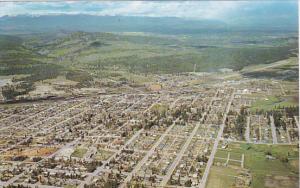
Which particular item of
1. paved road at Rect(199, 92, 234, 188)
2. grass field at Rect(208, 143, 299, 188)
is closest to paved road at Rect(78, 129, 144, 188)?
paved road at Rect(199, 92, 234, 188)

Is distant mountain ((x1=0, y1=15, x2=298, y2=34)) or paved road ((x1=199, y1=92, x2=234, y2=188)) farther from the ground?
distant mountain ((x1=0, y1=15, x2=298, y2=34))

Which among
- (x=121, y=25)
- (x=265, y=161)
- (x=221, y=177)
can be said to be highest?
(x=121, y=25)

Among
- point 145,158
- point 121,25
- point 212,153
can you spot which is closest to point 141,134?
point 145,158

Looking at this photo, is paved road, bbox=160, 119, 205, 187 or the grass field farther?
paved road, bbox=160, 119, 205, 187

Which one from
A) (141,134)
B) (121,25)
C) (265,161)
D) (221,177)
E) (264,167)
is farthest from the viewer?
(121,25)

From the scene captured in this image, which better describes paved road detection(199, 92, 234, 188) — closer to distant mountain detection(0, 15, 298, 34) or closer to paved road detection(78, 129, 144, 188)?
paved road detection(78, 129, 144, 188)

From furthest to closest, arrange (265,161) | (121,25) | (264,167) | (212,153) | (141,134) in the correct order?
(121,25), (141,134), (212,153), (265,161), (264,167)

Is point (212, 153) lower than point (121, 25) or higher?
lower

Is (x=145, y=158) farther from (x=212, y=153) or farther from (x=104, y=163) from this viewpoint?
(x=212, y=153)

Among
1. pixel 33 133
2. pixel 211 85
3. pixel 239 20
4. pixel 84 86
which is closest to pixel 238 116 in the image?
pixel 211 85

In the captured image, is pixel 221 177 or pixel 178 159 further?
pixel 178 159

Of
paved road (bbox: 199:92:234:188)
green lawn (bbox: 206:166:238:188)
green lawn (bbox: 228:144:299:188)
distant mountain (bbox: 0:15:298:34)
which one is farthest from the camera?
distant mountain (bbox: 0:15:298:34)
